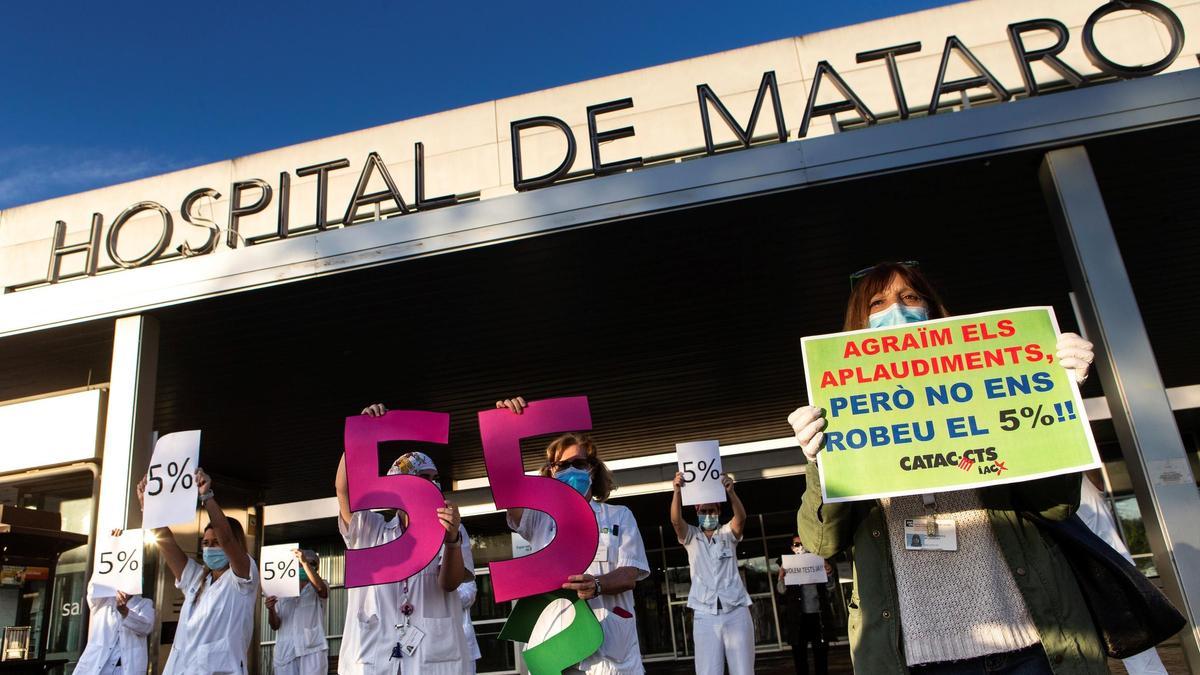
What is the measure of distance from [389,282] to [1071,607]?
5732mm

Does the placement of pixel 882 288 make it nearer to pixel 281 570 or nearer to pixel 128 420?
pixel 128 420

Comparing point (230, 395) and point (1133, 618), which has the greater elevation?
point (230, 395)

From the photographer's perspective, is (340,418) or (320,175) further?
(340,418)

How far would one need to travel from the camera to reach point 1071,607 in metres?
2.16

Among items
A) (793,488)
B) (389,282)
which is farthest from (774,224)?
(793,488)

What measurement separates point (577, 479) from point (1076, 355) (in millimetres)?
2941

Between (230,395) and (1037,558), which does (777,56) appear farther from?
(1037,558)

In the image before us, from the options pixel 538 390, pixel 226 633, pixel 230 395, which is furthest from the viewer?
pixel 538 390

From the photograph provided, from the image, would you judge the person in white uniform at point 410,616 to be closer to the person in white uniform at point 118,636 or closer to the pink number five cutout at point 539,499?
the pink number five cutout at point 539,499

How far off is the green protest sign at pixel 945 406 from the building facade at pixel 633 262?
3414 millimetres

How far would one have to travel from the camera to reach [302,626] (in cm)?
945

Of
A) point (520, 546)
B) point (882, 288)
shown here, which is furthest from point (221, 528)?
point (882, 288)

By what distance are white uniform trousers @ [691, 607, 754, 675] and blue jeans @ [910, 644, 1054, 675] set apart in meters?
4.84

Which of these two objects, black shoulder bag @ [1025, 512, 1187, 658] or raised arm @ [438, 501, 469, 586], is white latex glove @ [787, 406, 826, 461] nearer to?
black shoulder bag @ [1025, 512, 1187, 658]
